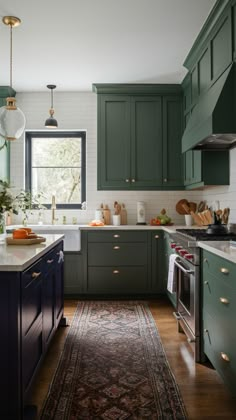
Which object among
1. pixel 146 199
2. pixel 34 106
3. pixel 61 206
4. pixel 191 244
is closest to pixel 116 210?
pixel 146 199

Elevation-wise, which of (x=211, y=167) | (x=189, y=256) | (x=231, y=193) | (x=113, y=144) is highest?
(x=113, y=144)

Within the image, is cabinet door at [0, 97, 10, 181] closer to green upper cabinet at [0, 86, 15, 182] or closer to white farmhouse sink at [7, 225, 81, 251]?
green upper cabinet at [0, 86, 15, 182]

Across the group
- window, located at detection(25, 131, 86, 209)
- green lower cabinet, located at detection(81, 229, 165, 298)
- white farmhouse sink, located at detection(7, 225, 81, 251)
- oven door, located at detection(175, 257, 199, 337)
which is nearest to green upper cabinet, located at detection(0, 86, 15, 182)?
window, located at detection(25, 131, 86, 209)

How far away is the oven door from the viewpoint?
2902 millimetres

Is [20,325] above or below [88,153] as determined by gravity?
below

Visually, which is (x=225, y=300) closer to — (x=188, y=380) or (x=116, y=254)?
(x=188, y=380)

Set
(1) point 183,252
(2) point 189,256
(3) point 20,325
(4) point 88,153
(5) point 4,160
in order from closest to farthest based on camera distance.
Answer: (3) point 20,325, (2) point 189,256, (1) point 183,252, (5) point 4,160, (4) point 88,153

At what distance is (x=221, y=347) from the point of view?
7.76 ft

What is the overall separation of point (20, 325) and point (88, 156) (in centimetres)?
376

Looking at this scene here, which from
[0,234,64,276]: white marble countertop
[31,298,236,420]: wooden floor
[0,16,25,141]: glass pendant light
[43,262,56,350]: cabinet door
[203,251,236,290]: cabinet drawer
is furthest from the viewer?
[0,16,25,141]: glass pendant light

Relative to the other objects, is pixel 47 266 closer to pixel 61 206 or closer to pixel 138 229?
pixel 138 229

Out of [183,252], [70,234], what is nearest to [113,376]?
[183,252]

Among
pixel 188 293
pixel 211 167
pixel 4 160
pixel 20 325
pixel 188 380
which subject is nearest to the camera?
pixel 20 325

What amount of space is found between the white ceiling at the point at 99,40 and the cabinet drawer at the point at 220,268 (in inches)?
81.6
